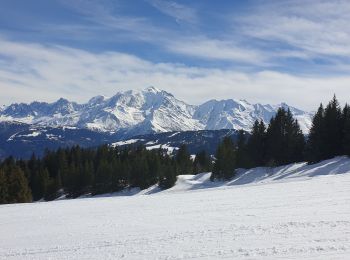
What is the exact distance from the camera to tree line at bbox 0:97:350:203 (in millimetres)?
65188

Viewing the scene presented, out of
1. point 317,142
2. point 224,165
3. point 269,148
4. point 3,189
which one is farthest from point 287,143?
point 3,189

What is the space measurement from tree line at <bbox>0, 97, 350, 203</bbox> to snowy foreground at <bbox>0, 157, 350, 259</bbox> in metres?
34.7

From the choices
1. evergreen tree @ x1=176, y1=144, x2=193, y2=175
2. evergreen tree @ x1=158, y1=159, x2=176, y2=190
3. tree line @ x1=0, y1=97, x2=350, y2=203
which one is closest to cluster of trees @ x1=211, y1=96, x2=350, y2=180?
tree line @ x1=0, y1=97, x2=350, y2=203

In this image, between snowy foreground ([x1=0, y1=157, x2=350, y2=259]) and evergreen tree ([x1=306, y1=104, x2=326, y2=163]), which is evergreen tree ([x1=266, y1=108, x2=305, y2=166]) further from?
snowy foreground ([x1=0, y1=157, x2=350, y2=259])

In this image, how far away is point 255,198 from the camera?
2975 cm

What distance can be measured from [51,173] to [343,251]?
9534 cm

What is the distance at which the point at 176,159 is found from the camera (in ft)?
350

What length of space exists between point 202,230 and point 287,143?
5651 centimetres

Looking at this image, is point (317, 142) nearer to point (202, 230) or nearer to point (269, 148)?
point (269, 148)

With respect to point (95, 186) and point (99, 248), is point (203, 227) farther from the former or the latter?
point (95, 186)

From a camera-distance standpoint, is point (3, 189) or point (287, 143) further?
point (287, 143)

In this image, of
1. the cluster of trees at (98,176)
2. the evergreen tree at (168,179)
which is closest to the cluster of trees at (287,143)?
the evergreen tree at (168,179)

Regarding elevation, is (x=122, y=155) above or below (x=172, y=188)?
above

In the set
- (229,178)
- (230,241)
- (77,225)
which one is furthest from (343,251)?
(229,178)
